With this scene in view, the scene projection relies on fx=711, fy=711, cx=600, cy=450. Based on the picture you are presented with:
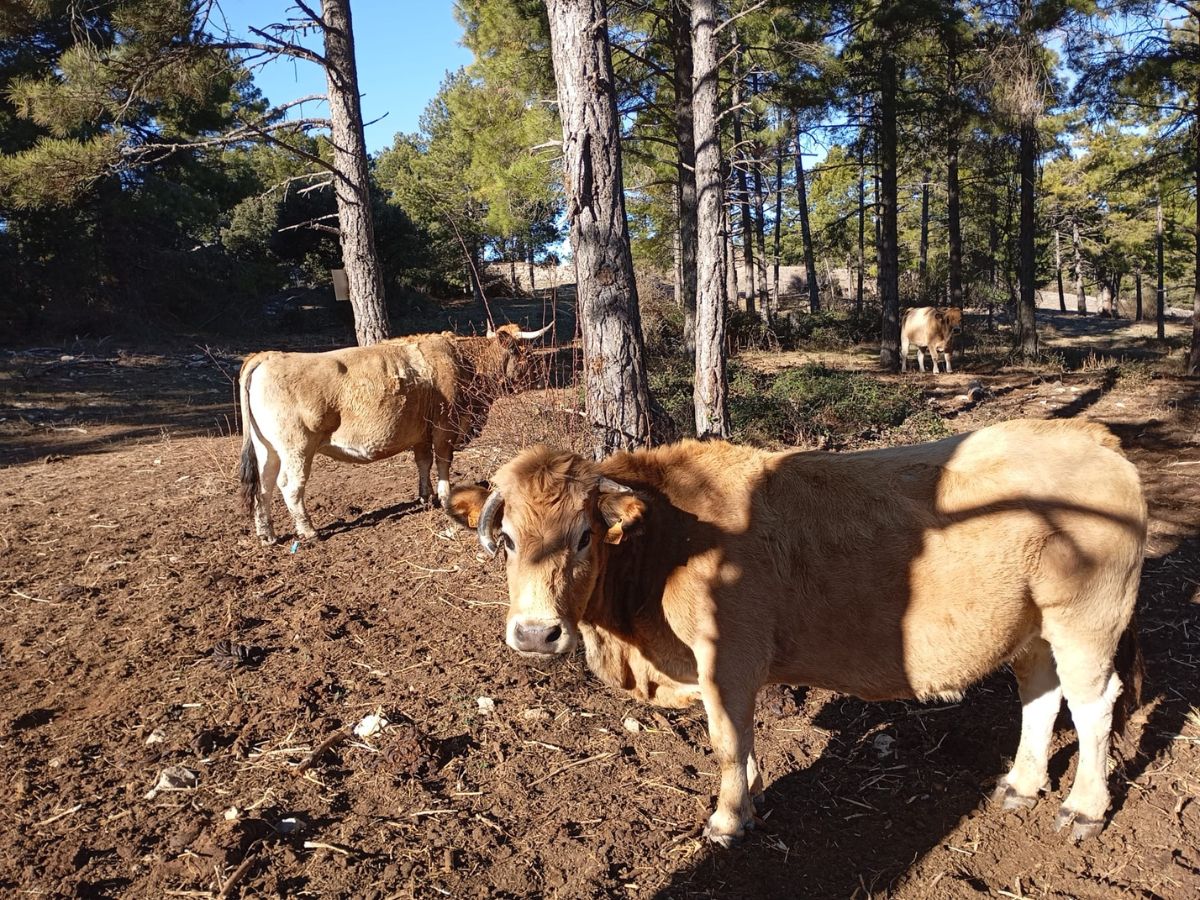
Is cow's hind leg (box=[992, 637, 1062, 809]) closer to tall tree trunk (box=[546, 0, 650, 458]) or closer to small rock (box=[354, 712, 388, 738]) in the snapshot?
tall tree trunk (box=[546, 0, 650, 458])

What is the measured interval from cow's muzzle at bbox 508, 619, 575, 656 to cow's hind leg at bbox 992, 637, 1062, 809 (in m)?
2.46

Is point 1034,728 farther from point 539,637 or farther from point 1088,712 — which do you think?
point 539,637

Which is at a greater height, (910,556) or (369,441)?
(369,441)

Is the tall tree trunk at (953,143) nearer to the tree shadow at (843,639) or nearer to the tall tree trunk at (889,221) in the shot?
the tall tree trunk at (889,221)

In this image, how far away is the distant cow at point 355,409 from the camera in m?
7.30

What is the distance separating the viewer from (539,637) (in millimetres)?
3010

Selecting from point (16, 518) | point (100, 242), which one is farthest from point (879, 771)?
point (100, 242)

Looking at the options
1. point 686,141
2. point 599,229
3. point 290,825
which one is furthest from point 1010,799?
point 686,141

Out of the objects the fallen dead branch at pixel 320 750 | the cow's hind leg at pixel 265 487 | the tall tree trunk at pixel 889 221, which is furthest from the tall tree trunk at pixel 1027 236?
the fallen dead branch at pixel 320 750

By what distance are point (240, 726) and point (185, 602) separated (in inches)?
81.4

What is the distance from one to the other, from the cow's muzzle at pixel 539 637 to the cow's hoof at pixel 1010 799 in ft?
8.51

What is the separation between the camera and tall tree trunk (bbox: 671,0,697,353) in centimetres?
1422

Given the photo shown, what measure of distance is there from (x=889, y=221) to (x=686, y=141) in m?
5.28

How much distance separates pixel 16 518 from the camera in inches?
310
